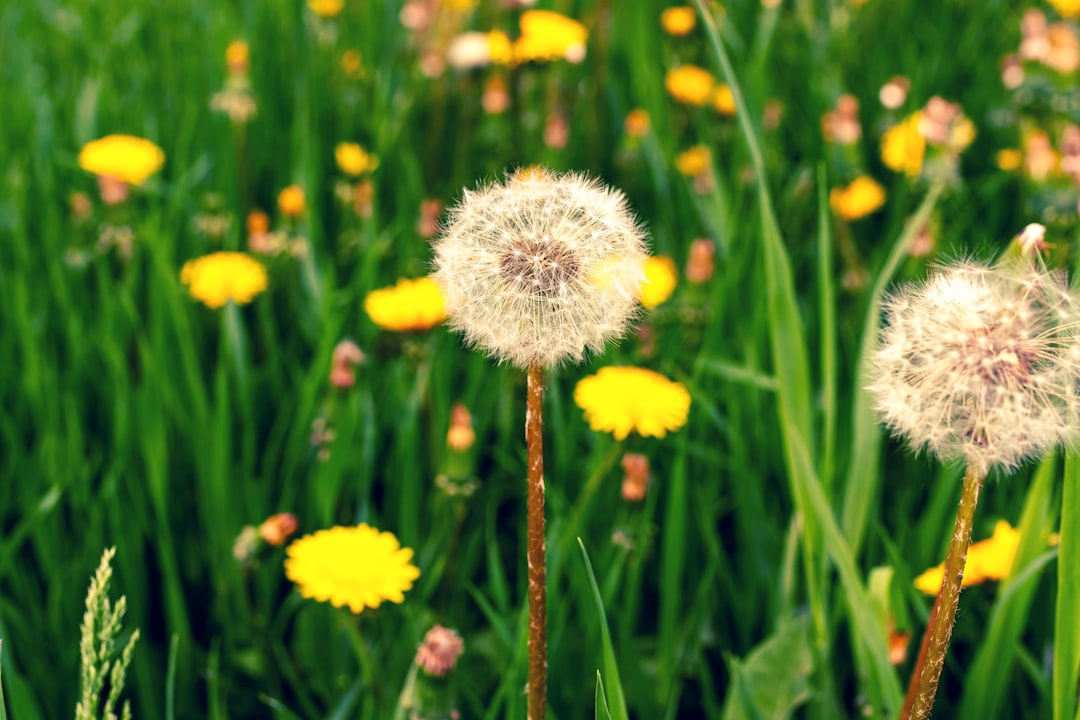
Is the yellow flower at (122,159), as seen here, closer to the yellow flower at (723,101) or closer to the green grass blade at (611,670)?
the yellow flower at (723,101)

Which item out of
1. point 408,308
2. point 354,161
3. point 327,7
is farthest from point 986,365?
point 327,7

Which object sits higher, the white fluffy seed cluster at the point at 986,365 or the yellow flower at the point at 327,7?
the yellow flower at the point at 327,7

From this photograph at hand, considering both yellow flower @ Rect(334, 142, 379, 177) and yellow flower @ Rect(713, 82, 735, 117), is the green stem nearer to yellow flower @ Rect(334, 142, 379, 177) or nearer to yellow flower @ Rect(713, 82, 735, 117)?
Answer: yellow flower @ Rect(334, 142, 379, 177)

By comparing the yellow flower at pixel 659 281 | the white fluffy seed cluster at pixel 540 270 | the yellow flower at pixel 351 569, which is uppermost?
the white fluffy seed cluster at pixel 540 270

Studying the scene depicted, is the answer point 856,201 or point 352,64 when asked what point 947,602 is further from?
point 352,64

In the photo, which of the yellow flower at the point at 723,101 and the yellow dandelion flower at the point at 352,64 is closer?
the yellow flower at the point at 723,101

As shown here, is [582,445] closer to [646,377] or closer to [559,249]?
[646,377]

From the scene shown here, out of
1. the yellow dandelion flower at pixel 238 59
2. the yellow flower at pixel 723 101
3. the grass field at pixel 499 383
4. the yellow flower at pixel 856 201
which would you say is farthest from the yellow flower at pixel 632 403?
the yellow dandelion flower at pixel 238 59

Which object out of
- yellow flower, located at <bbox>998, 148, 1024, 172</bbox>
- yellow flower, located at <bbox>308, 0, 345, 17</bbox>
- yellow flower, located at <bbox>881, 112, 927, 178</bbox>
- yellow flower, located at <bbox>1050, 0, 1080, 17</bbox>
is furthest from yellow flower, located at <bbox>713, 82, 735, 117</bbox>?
yellow flower, located at <bbox>308, 0, 345, 17</bbox>
